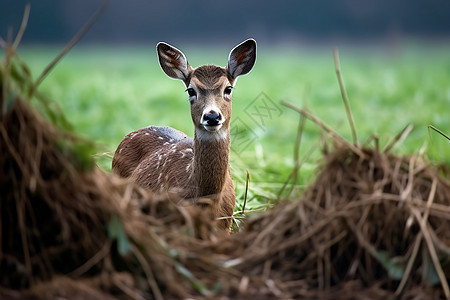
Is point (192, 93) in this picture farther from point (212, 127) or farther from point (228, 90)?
point (212, 127)

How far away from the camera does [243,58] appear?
21.3ft

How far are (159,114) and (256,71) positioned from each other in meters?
11.2

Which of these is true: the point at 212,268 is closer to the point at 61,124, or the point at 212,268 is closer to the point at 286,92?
the point at 61,124

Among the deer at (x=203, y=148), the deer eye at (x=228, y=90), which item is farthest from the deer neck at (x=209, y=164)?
the deer eye at (x=228, y=90)

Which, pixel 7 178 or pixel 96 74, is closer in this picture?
pixel 7 178

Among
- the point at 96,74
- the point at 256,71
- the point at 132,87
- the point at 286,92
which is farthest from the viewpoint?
the point at 256,71

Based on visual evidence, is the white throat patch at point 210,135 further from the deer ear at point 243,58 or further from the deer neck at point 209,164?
the deer ear at point 243,58

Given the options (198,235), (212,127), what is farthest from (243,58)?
(198,235)

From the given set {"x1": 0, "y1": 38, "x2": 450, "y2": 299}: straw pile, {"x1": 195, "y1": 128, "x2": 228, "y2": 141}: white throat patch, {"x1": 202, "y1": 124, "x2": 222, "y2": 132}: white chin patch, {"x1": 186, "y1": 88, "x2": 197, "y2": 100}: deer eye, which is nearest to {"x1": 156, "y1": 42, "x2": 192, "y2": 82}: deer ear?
{"x1": 186, "y1": 88, "x2": 197, "y2": 100}: deer eye

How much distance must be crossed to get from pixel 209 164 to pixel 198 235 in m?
2.14

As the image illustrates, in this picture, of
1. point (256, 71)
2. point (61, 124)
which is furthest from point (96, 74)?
point (61, 124)

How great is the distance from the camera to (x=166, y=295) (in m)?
3.14

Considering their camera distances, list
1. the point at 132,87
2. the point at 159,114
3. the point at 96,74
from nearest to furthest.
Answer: the point at 159,114, the point at 132,87, the point at 96,74

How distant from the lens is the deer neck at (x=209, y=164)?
18.9 ft
